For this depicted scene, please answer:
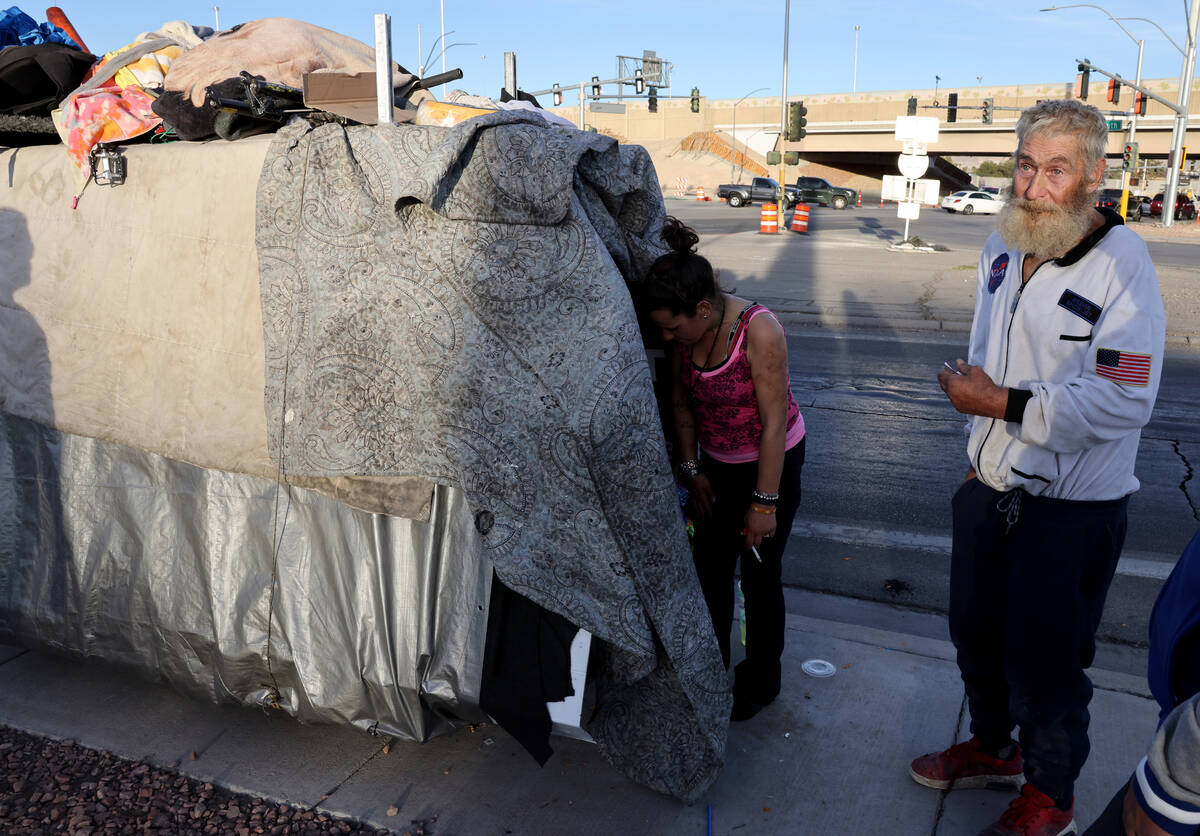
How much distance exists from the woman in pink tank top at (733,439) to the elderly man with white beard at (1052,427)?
590mm

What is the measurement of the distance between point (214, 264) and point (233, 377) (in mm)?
352

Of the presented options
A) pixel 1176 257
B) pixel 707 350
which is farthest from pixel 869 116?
pixel 707 350

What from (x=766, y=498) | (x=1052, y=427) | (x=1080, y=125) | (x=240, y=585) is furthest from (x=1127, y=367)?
(x=240, y=585)

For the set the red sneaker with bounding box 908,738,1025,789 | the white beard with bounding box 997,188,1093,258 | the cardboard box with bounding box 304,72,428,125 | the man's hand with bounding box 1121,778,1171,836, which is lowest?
the red sneaker with bounding box 908,738,1025,789

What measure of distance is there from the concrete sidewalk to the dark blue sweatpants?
436mm

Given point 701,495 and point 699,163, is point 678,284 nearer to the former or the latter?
point 701,495

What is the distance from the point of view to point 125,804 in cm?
282

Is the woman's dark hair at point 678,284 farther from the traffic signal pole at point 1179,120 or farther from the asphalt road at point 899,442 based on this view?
the traffic signal pole at point 1179,120

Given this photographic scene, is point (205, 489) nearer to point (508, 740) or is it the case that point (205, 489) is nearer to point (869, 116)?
point (508, 740)

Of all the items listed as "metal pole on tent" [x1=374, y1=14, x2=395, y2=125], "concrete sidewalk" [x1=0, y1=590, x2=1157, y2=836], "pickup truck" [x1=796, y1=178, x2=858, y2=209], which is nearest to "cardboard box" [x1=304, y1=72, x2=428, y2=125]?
"metal pole on tent" [x1=374, y1=14, x2=395, y2=125]

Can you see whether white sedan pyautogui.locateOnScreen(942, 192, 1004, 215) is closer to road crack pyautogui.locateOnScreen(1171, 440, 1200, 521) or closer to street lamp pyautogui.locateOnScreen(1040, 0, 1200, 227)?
street lamp pyautogui.locateOnScreen(1040, 0, 1200, 227)

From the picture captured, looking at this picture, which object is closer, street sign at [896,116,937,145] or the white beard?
the white beard

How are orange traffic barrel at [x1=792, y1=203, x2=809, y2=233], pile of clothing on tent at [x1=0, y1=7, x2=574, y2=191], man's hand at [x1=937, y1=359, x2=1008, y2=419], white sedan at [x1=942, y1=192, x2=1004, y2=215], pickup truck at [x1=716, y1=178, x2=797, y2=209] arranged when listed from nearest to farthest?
man's hand at [x1=937, y1=359, x2=1008, y2=419], pile of clothing on tent at [x1=0, y1=7, x2=574, y2=191], orange traffic barrel at [x1=792, y1=203, x2=809, y2=233], pickup truck at [x1=716, y1=178, x2=797, y2=209], white sedan at [x1=942, y1=192, x2=1004, y2=215]

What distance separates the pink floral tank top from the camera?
2934 mm
